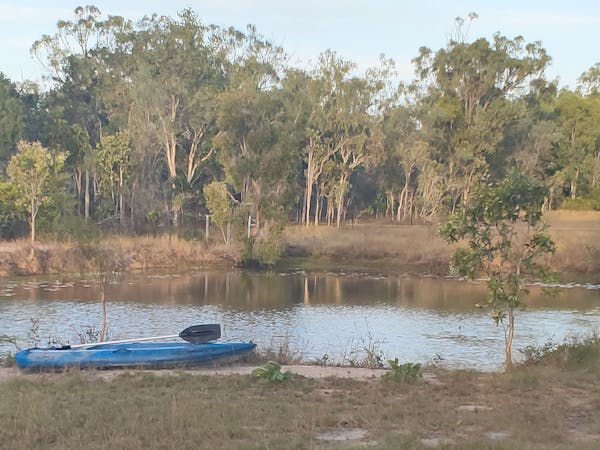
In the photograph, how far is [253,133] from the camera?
34281 mm

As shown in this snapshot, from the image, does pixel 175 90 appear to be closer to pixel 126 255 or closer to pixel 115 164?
pixel 115 164

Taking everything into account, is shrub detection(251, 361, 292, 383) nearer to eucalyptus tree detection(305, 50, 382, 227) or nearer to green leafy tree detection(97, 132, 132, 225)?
green leafy tree detection(97, 132, 132, 225)

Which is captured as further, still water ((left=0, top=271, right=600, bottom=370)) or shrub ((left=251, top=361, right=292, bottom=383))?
still water ((left=0, top=271, right=600, bottom=370))

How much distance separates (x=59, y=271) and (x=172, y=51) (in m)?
26.6

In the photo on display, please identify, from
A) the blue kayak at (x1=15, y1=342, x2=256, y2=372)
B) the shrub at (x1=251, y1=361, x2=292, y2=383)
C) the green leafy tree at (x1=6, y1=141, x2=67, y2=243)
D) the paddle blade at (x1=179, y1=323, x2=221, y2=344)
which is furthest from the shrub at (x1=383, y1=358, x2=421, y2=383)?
the green leafy tree at (x1=6, y1=141, x2=67, y2=243)

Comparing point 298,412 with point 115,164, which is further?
point 115,164

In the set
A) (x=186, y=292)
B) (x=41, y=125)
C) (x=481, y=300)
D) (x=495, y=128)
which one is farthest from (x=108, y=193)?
(x=495, y=128)

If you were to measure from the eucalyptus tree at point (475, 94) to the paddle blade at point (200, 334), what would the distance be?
45961 mm

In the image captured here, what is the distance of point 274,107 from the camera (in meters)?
35.5

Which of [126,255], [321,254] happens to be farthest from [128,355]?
[321,254]

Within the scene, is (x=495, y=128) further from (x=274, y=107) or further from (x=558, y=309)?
(x=558, y=309)

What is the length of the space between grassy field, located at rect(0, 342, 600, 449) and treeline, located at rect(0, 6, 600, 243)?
2475cm

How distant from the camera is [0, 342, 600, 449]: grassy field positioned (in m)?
6.76

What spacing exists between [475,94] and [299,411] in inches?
2132
